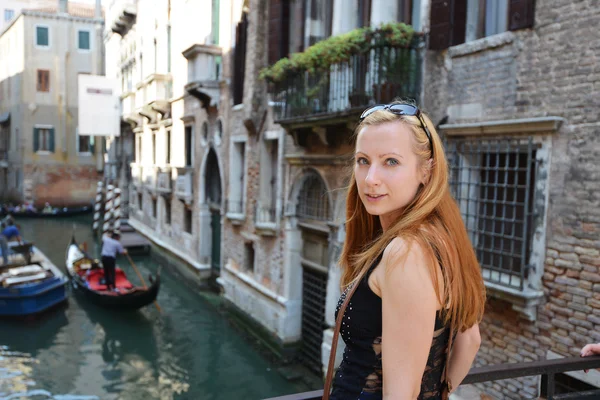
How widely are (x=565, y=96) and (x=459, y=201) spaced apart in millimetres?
1391

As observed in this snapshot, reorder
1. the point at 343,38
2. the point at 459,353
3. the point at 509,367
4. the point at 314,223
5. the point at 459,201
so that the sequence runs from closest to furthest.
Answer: the point at 459,353 < the point at 509,367 < the point at 459,201 < the point at 343,38 < the point at 314,223

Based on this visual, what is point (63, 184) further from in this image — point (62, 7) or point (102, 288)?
point (102, 288)

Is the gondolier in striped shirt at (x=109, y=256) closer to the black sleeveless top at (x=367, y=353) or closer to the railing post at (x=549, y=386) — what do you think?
the railing post at (x=549, y=386)

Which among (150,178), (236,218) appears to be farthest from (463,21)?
(150,178)

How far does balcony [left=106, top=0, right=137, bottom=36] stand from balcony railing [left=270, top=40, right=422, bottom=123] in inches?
555

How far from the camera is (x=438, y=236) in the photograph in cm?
125

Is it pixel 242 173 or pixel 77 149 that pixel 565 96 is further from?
pixel 77 149

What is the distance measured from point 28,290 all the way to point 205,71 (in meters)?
5.55

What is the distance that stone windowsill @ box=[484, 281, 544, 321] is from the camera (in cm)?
447

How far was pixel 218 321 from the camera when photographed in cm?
1070

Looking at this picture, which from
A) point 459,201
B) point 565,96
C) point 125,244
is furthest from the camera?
point 125,244

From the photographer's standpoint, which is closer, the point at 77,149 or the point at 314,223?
the point at 314,223

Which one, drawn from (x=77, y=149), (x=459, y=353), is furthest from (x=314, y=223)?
(x=77, y=149)

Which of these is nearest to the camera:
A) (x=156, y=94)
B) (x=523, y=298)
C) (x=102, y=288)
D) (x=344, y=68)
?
(x=523, y=298)
